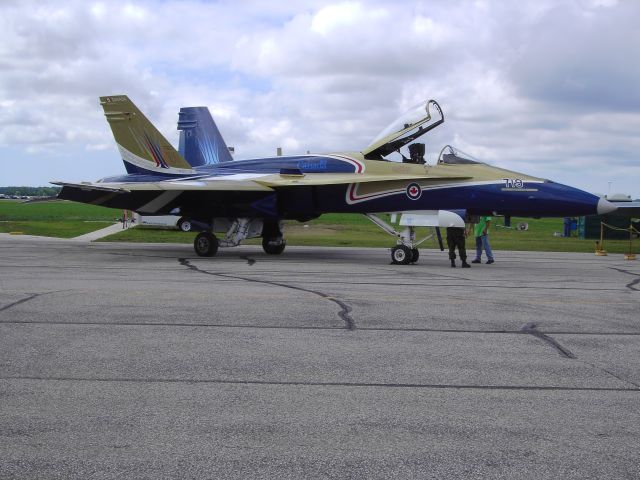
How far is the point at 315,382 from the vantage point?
6051mm

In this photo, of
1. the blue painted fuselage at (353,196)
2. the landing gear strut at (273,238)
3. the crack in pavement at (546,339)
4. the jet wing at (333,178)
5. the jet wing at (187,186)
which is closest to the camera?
the crack in pavement at (546,339)

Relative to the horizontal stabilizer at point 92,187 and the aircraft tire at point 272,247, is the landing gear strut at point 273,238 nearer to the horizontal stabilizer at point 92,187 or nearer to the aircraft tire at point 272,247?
the aircraft tire at point 272,247

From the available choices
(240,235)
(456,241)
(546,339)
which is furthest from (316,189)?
(546,339)

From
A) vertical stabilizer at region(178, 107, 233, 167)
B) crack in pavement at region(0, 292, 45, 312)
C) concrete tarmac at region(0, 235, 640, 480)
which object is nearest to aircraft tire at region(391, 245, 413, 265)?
concrete tarmac at region(0, 235, 640, 480)

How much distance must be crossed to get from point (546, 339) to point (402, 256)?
9.67 metres

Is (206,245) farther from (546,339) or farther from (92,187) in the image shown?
(546,339)

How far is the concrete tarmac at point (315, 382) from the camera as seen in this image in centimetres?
441

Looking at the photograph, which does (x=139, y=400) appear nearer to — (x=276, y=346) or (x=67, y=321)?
(x=276, y=346)

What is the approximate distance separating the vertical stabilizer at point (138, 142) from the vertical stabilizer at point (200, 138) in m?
4.15

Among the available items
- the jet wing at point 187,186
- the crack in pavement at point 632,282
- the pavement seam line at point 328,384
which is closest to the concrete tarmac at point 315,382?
the pavement seam line at point 328,384

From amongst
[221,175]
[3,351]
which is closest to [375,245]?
[221,175]

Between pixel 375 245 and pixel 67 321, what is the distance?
18410mm

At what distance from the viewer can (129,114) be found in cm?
2153

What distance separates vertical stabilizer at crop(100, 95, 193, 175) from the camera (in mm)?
21328
